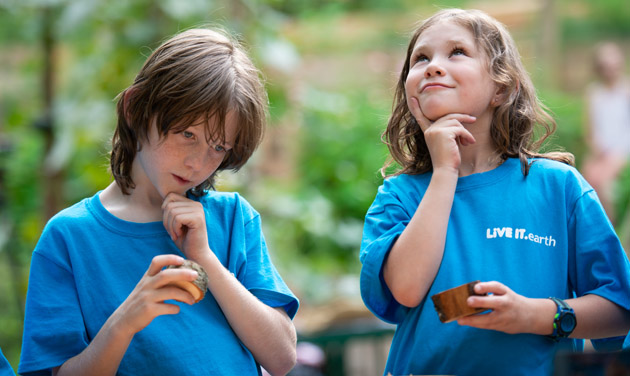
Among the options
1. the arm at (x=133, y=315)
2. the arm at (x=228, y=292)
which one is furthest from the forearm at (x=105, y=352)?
the arm at (x=228, y=292)

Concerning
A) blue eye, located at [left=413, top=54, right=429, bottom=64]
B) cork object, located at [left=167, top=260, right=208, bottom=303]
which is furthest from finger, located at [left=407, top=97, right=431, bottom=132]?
cork object, located at [left=167, top=260, right=208, bottom=303]

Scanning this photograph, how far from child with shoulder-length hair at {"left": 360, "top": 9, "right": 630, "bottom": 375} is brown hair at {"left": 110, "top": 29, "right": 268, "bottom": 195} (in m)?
0.38

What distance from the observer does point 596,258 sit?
1579 millimetres

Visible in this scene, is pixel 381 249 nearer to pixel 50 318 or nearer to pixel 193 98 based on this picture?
pixel 193 98

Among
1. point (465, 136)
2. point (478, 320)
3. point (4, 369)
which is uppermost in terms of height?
point (465, 136)

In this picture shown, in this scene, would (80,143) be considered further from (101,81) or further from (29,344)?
(29,344)

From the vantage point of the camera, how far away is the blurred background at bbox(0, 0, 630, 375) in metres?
3.88

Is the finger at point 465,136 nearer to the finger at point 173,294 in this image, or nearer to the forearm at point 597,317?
the forearm at point 597,317

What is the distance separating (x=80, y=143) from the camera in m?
3.93

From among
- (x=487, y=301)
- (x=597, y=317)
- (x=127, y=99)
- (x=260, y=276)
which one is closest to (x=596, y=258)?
(x=597, y=317)

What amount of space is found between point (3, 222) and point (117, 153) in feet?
9.35

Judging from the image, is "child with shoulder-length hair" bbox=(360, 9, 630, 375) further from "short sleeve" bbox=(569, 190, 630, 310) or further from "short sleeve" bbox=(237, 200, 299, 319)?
"short sleeve" bbox=(237, 200, 299, 319)

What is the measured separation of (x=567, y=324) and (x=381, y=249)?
426 mm

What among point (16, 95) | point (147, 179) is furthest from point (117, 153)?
point (16, 95)
